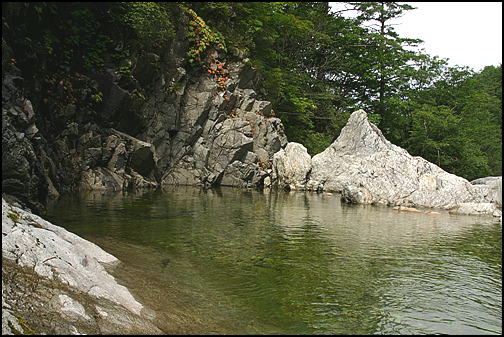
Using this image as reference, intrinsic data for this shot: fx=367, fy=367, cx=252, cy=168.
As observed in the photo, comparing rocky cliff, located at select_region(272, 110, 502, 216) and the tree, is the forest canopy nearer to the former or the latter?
the tree

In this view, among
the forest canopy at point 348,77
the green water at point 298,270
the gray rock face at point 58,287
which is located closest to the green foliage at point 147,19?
the forest canopy at point 348,77

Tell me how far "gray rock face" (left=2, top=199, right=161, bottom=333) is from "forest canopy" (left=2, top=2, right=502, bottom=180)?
61.3ft

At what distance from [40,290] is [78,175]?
44.5ft

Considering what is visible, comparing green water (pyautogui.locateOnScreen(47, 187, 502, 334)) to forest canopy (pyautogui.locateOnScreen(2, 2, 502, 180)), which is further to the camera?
forest canopy (pyautogui.locateOnScreen(2, 2, 502, 180))

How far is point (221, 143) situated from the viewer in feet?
75.3

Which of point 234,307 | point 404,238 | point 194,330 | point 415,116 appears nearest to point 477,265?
point 404,238

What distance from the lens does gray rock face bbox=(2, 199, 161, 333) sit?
271cm

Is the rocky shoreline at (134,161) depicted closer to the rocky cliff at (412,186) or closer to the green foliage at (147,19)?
the rocky cliff at (412,186)

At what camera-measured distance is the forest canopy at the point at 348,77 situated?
26328mm

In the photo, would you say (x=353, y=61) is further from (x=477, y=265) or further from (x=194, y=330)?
(x=194, y=330)

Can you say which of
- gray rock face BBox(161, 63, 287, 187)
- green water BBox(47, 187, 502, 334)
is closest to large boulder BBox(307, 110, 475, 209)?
green water BBox(47, 187, 502, 334)

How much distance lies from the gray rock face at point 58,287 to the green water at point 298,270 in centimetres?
43

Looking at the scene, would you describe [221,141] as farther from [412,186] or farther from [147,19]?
[412,186]

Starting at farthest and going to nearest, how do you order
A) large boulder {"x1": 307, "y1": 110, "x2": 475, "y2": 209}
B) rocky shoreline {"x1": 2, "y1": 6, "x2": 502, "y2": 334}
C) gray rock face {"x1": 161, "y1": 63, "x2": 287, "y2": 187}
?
gray rock face {"x1": 161, "y1": 63, "x2": 287, "y2": 187} < large boulder {"x1": 307, "y1": 110, "x2": 475, "y2": 209} < rocky shoreline {"x1": 2, "y1": 6, "x2": 502, "y2": 334}
